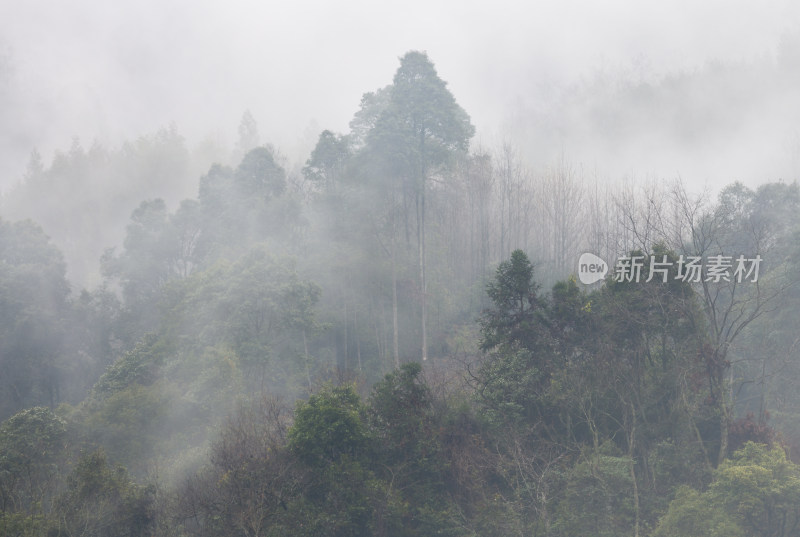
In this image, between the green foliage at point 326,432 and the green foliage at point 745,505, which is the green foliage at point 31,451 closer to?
the green foliage at point 326,432

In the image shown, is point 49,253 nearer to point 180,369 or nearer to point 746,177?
point 180,369

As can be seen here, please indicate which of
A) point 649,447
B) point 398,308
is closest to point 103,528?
point 649,447

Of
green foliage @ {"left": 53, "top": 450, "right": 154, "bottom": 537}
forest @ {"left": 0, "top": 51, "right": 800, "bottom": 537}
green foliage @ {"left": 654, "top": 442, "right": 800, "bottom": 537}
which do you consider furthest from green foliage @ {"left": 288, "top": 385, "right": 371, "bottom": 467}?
green foliage @ {"left": 654, "top": 442, "right": 800, "bottom": 537}

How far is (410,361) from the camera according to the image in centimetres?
2252

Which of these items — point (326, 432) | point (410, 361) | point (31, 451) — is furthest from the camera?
point (410, 361)

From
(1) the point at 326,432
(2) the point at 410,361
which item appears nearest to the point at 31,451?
(1) the point at 326,432

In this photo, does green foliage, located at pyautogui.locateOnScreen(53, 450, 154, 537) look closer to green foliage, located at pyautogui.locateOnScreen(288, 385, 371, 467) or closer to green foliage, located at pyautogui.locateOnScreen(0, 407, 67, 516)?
green foliage, located at pyautogui.locateOnScreen(0, 407, 67, 516)

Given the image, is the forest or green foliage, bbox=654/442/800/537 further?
the forest

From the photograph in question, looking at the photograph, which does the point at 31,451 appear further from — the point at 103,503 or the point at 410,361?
the point at 410,361

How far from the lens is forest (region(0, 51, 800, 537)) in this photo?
13.9 m

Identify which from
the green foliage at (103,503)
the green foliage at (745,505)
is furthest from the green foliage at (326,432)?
the green foliage at (745,505)

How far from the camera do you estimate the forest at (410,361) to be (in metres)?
13.9

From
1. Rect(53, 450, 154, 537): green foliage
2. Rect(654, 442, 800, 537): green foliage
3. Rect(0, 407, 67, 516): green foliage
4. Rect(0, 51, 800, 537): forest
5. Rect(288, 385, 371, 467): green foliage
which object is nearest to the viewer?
Rect(654, 442, 800, 537): green foliage

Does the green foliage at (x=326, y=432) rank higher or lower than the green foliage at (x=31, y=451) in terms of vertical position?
higher
